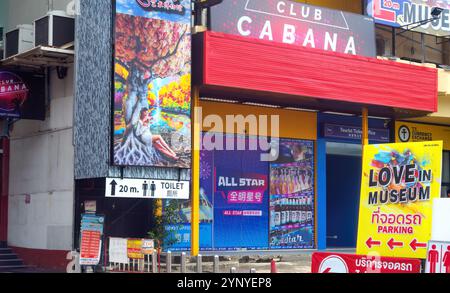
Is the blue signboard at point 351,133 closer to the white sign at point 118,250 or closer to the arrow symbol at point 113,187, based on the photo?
the arrow symbol at point 113,187

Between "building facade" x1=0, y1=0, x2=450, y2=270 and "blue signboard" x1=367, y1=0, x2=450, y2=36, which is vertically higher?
"blue signboard" x1=367, y1=0, x2=450, y2=36

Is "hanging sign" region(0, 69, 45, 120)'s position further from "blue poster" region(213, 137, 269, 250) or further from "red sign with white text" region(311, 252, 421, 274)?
"red sign with white text" region(311, 252, 421, 274)

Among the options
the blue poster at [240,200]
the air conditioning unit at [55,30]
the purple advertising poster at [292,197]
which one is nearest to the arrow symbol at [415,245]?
the blue poster at [240,200]

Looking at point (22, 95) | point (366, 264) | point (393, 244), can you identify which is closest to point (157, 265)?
point (22, 95)

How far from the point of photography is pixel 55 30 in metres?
19.1

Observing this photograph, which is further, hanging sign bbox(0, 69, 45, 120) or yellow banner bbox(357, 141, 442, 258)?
hanging sign bbox(0, 69, 45, 120)

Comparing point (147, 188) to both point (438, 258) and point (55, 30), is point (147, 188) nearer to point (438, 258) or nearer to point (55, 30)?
point (55, 30)

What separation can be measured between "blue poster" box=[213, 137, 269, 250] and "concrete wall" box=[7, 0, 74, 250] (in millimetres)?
4672

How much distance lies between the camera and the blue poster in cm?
2192

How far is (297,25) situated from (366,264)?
12.1 meters

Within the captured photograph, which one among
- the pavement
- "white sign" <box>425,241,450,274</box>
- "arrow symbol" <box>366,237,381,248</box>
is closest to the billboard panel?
the pavement

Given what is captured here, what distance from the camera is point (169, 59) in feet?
59.4
